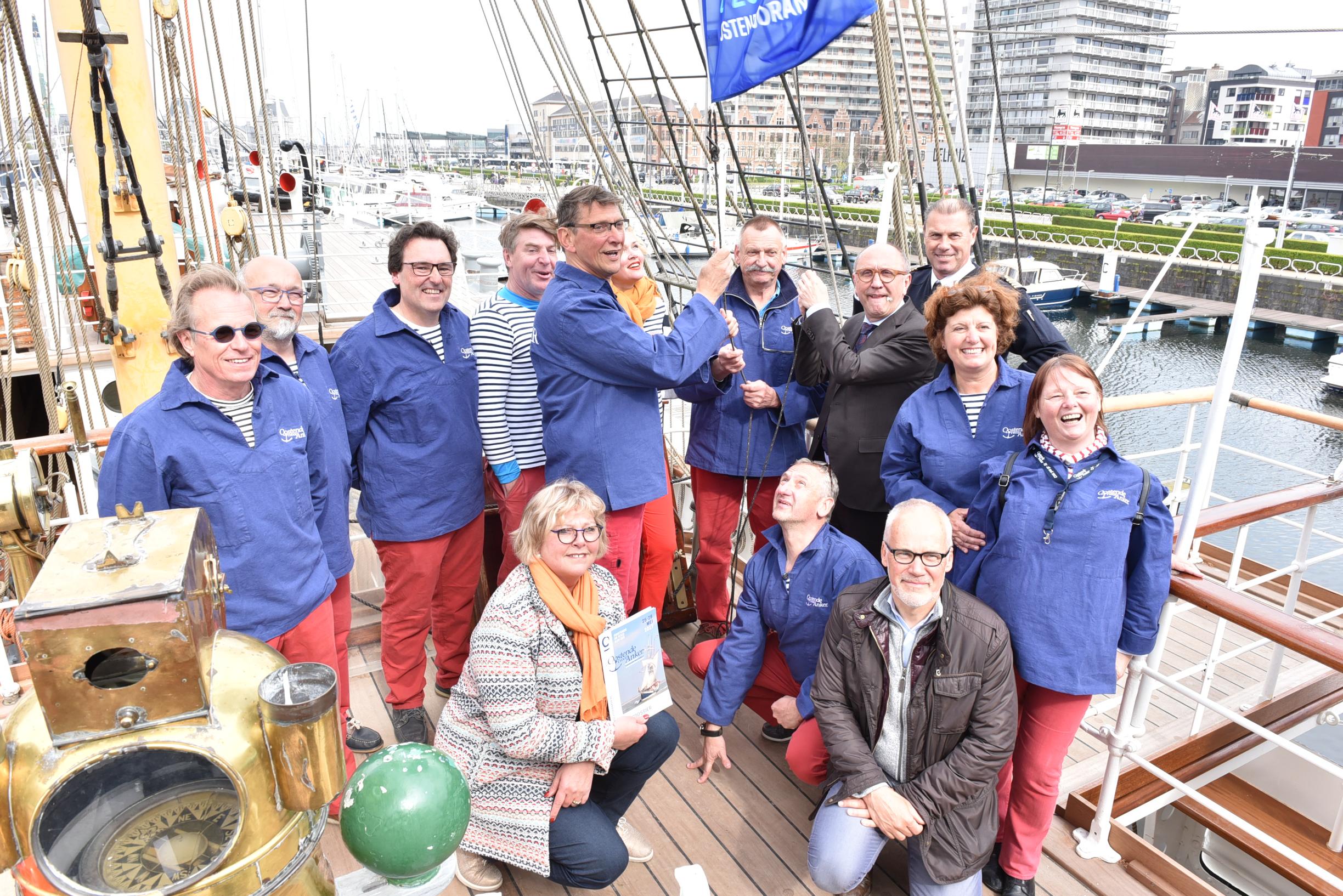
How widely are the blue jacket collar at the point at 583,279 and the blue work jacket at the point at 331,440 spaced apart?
2.14 feet

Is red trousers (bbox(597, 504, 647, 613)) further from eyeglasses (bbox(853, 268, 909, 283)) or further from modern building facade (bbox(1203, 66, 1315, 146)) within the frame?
modern building facade (bbox(1203, 66, 1315, 146))

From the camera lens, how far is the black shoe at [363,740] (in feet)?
8.36

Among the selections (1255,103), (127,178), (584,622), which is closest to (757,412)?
(584,622)

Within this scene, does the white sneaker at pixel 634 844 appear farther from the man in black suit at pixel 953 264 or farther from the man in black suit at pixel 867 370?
the man in black suit at pixel 953 264

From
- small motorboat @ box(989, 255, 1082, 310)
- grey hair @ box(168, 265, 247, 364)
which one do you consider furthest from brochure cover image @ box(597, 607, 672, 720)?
small motorboat @ box(989, 255, 1082, 310)

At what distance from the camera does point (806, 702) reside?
2.28m

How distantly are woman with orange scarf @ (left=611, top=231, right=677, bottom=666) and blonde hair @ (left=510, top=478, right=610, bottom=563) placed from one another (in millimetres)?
436

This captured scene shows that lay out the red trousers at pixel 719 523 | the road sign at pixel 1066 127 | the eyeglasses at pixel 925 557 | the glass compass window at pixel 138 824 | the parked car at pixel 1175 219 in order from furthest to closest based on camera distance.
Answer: the road sign at pixel 1066 127
the parked car at pixel 1175 219
the red trousers at pixel 719 523
the eyeglasses at pixel 925 557
the glass compass window at pixel 138 824

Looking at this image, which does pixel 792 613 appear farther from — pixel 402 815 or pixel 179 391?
pixel 402 815

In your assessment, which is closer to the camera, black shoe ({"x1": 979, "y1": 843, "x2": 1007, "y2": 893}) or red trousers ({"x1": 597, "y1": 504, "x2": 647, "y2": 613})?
black shoe ({"x1": 979, "y1": 843, "x2": 1007, "y2": 893})

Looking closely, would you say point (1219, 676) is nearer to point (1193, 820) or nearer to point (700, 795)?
point (1193, 820)

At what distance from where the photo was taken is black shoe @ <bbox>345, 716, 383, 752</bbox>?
2547mm

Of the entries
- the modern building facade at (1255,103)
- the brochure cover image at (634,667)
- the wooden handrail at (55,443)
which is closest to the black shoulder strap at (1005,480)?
the brochure cover image at (634,667)

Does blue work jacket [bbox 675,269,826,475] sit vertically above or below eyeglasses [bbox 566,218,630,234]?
below
